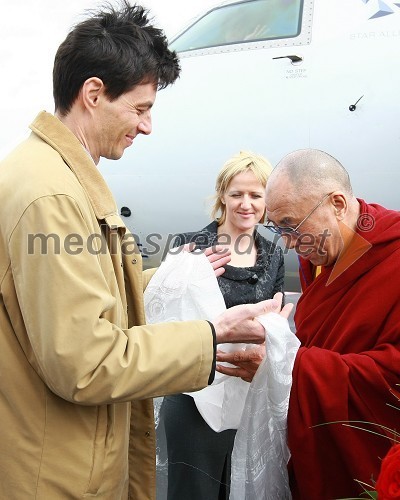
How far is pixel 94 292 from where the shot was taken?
5.19ft

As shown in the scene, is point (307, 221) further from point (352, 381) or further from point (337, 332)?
point (352, 381)

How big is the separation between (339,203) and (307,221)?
13 cm

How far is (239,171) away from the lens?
11.2 ft

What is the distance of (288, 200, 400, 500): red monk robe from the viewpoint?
2098mm

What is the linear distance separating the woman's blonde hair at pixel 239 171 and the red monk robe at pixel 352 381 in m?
1.19

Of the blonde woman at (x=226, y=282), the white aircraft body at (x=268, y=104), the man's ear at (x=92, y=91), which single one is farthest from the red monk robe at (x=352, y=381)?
the white aircraft body at (x=268, y=104)

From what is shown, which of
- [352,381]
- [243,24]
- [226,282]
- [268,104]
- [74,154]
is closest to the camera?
[74,154]

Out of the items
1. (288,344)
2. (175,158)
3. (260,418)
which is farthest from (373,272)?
(175,158)

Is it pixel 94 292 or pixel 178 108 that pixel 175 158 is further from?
pixel 94 292

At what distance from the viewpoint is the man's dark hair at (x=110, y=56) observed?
1.79 metres

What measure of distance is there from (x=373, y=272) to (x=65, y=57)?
117cm

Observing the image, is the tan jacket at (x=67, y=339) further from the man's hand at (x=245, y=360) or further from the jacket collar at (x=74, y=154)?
the man's hand at (x=245, y=360)

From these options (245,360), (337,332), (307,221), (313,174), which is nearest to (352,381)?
(337,332)

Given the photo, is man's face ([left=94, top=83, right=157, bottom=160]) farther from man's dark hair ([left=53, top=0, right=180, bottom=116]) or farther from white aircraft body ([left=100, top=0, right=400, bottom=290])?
white aircraft body ([left=100, top=0, right=400, bottom=290])
